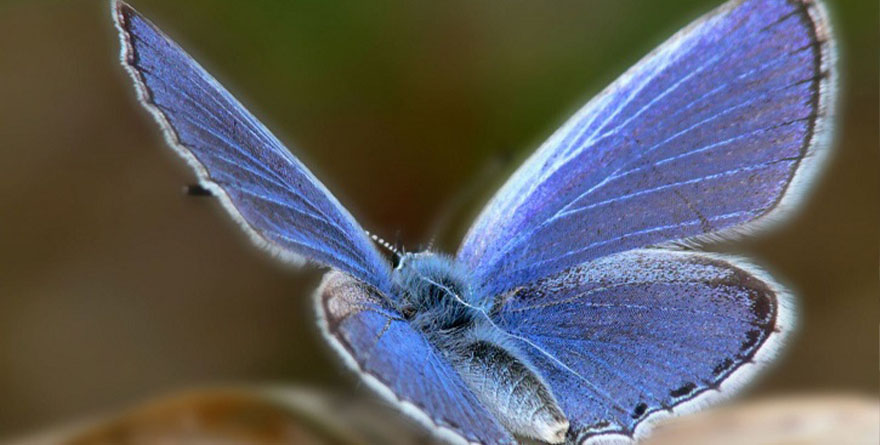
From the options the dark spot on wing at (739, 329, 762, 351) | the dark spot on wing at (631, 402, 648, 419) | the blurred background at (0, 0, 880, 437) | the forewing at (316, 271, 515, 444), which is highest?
the blurred background at (0, 0, 880, 437)

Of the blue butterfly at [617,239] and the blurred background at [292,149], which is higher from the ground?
the blurred background at [292,149]

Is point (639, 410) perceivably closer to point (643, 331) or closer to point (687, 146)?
point (643, 331)

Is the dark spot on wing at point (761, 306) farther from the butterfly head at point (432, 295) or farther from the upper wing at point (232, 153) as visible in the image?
the upper wing at point (232, 153)

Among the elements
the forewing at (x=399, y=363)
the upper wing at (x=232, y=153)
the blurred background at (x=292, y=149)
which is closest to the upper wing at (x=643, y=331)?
the forewing at (x=399, y=363)

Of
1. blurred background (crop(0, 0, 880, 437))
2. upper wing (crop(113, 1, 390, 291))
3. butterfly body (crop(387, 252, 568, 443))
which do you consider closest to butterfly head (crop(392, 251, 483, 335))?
butterfly body (crop(387, 252, 568, 443))

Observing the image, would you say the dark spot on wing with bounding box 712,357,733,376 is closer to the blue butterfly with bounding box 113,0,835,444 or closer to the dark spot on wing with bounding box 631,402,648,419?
the blue butterfly with bounding box 113,0,835,444
